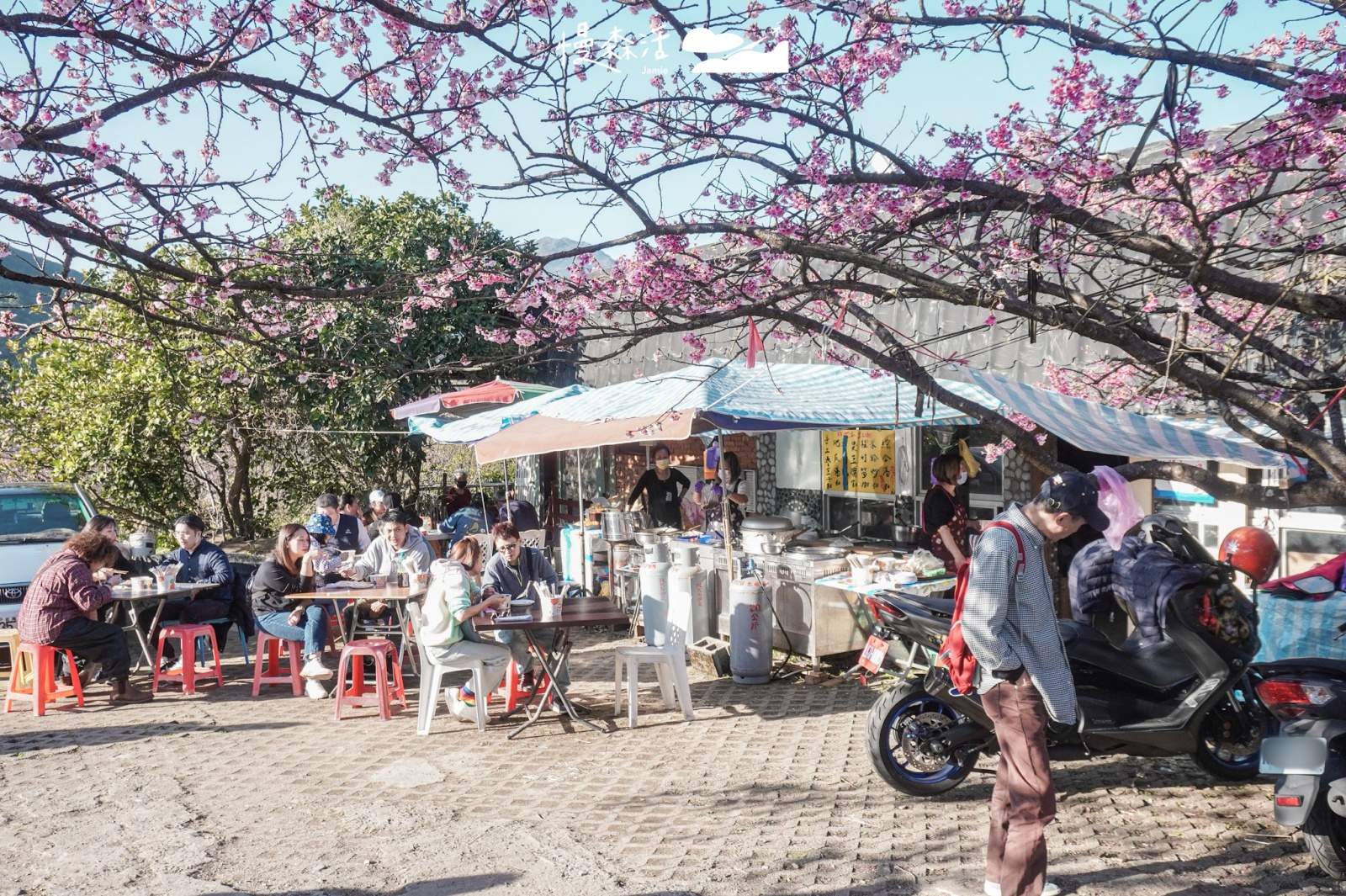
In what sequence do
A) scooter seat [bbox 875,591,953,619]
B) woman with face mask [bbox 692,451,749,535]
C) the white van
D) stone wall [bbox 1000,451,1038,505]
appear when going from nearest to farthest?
scooter seat [bbox 875,591,953,619] < the white van < stone wall [bbox 1000,451,1038,505] < woman with face mask [bbox 692,451,749,535]

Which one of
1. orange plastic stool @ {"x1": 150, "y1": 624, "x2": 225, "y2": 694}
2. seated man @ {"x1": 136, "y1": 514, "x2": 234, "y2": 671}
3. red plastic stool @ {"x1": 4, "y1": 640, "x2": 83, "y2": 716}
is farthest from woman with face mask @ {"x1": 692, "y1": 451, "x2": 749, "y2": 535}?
red plastic stool @ {"x1": 4, "y1": 640, "x2": 83, "y2": 716}

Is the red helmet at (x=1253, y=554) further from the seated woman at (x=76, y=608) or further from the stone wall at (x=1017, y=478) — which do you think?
the seated woman at (x=76, y=608)

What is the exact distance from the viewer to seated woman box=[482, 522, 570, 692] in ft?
27.8

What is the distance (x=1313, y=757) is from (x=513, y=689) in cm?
544

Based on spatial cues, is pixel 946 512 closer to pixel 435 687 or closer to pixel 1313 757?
pixel 435 687

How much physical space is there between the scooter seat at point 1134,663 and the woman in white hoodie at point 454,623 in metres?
3.91

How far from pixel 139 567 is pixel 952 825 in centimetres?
869

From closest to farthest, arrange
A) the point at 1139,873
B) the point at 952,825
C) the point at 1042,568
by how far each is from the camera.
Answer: the point at 1042,568 → the point at 1139,873 → the point at 952,825

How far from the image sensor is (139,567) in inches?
436

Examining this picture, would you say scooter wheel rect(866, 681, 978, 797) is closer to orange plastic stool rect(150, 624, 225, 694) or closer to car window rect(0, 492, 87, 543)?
orange plastic stool rect(150, 624, 225, 694)

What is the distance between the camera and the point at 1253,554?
6203mm

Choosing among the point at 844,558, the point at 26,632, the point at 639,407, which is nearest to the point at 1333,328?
the point at 844,558

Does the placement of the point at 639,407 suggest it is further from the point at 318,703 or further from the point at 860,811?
the point at 860,811

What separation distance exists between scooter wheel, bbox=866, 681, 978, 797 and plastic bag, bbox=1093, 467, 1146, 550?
4.42 ft
